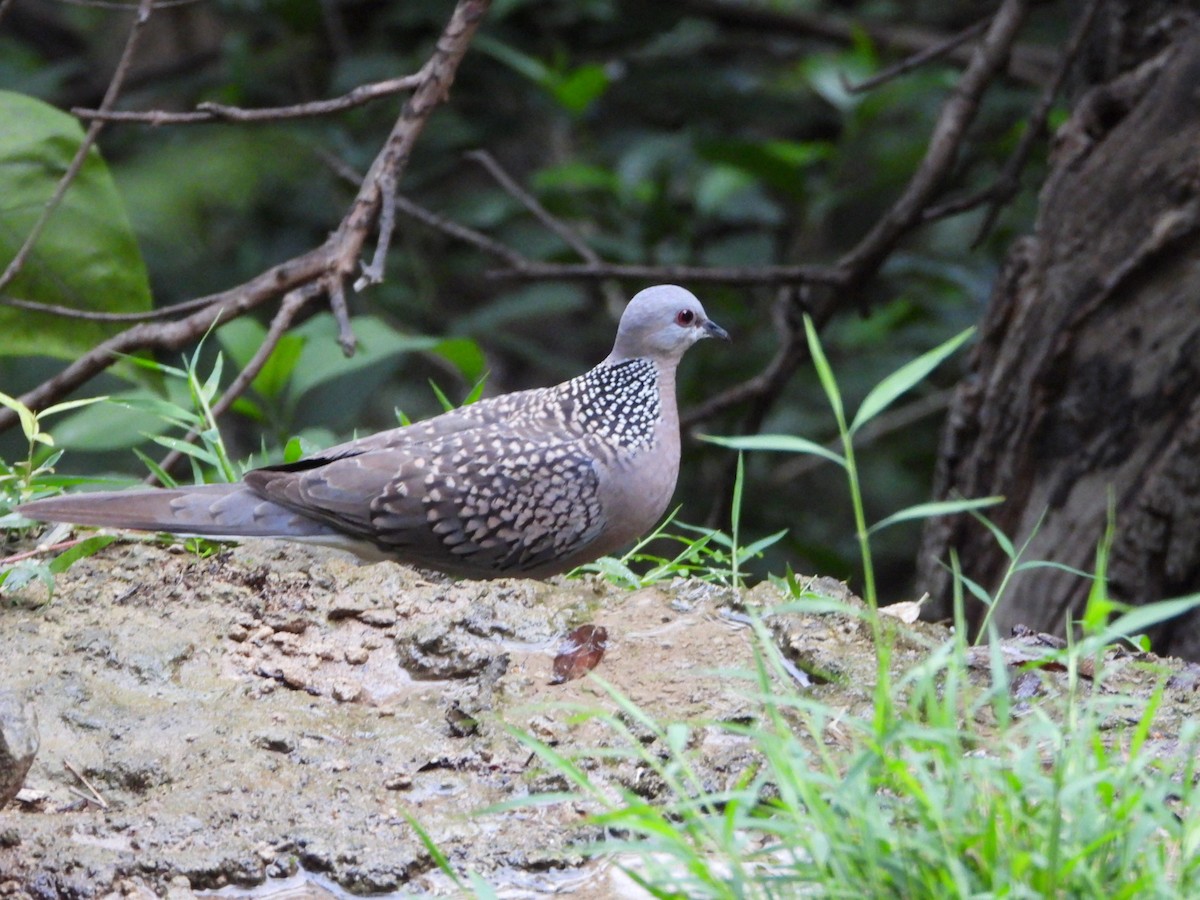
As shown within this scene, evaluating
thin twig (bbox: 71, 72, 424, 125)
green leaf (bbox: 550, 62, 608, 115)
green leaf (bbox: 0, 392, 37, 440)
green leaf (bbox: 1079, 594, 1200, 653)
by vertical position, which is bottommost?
green leaf (bbox: 0, 392, 37, 440)

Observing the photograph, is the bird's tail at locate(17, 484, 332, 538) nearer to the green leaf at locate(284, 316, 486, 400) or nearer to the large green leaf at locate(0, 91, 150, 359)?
the large green leaf at locate(0, 91, 150, 359)

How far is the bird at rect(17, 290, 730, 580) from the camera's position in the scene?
3727 millimetres

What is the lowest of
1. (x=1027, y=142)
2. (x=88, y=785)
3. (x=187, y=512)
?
(x=88, y=785)

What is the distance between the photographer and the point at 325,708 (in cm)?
318

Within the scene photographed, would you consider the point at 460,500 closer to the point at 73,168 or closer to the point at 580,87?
the point at 73,168

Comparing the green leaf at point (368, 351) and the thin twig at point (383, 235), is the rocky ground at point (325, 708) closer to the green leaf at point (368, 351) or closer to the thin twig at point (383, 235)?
the thin twig at point (383, 235)

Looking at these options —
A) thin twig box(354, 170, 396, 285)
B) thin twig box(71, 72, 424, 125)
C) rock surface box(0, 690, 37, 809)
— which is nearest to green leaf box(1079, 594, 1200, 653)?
rock surface box(0, 690, 37, 809)

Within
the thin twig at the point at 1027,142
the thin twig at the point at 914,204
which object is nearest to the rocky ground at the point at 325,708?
the thin twig at the point at 914,204

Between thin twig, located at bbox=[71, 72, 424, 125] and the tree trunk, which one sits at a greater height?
thin twig, located at bbox=[71, 72, 424, 125]

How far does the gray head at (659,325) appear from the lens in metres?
4.18

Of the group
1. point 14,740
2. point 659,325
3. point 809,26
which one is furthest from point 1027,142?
point 14,740

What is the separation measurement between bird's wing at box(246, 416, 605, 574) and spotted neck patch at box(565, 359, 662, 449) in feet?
0.57

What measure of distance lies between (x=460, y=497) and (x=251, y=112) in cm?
107

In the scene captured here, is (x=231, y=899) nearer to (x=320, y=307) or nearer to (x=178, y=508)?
(x=178, y=508)
